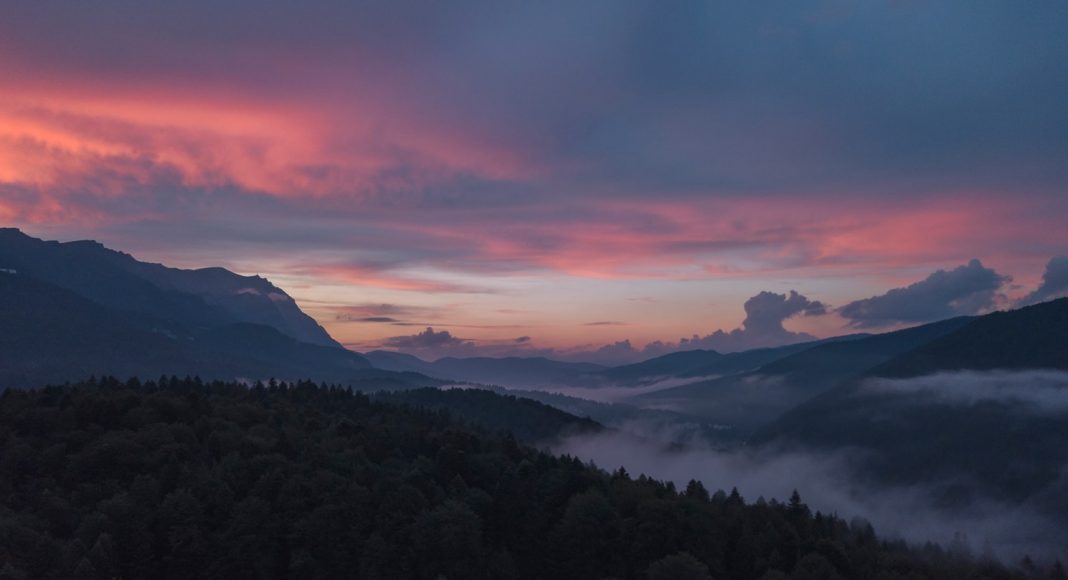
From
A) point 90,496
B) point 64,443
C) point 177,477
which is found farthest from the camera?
point 64,443

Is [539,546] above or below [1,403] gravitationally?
below

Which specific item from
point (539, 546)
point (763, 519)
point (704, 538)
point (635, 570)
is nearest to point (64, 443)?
point (539, 546)

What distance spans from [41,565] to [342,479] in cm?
5390

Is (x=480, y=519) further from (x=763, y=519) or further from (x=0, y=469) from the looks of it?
(x=0, y=469)

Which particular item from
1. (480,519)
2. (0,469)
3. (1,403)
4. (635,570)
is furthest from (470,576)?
(1,403)

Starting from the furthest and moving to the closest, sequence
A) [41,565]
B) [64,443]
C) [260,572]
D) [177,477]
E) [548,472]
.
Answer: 1. [548,472]
2. [64,443]
3. [177,477]
4. [260,572]
5. [41,565]

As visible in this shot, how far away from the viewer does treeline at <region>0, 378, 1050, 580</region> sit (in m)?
114

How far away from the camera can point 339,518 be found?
424 feet

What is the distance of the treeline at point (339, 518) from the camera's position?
11356 cm

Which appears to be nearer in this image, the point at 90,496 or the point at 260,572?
the point at 260,572

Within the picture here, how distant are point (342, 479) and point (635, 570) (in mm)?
56383

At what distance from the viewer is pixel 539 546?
5463 inches

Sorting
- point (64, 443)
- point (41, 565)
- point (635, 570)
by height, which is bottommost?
point (635, 570)

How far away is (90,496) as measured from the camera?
126062mm
